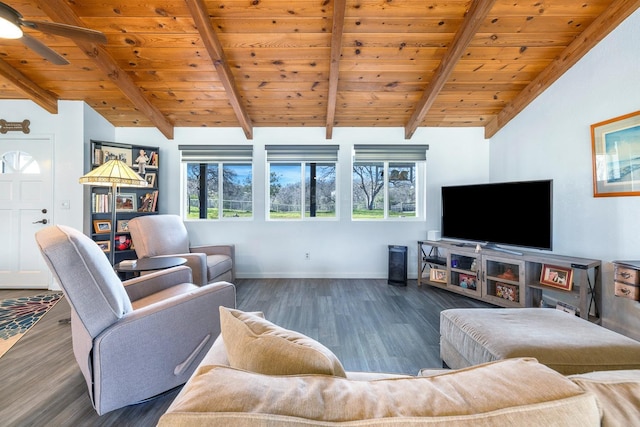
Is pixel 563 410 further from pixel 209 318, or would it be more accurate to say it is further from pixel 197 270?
pixel 197 270

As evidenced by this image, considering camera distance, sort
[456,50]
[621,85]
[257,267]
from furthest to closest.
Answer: [257,267] < [456,50] < [621,85]

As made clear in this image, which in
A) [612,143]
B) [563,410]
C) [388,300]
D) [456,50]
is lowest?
[388,300]

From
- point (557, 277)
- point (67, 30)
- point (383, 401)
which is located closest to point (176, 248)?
point (67, 30)

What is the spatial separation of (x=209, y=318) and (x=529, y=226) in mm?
3122

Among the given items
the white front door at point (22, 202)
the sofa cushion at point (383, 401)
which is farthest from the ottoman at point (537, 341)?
the white front door at point (22, 202)

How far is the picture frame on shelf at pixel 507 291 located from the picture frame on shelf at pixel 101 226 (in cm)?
479

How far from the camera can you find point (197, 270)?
258 cm

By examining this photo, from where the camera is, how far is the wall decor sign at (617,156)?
2.05 m

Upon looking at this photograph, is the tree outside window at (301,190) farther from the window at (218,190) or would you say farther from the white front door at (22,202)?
the white front door at (22,202)

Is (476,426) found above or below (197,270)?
above

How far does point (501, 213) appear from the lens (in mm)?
2895

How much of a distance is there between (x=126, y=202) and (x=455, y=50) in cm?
436

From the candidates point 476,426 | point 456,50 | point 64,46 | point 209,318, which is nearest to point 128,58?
point 64,46

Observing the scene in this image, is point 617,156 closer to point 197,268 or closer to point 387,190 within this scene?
point 387,190
